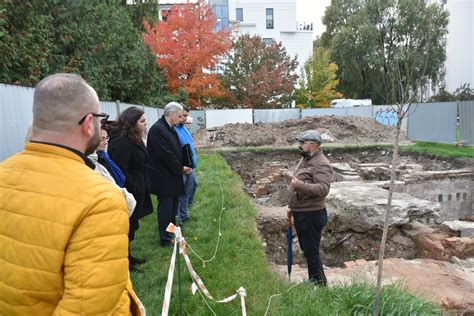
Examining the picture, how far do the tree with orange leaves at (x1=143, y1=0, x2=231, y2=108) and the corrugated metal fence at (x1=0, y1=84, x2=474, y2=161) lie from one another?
335 cm

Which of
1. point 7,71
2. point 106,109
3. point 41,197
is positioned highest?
point 7,71

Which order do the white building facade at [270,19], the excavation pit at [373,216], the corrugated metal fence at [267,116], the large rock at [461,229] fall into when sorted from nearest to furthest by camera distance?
the corrugated metal fence at [267,116]
the excavation pit at [373,216]
the large rock at [461,229]
the white building facade at [270,19]

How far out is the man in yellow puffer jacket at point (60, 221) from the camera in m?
1.44

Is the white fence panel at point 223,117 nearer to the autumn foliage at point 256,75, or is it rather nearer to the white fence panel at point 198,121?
the white fence panel at point 198,121

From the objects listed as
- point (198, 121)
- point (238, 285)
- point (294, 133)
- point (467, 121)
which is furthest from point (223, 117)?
point (238, 285)

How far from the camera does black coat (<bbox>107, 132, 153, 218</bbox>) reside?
14.7 feet

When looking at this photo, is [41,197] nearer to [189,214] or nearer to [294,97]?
[189,214]

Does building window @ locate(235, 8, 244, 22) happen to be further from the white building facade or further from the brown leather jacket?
the brown leather jacket

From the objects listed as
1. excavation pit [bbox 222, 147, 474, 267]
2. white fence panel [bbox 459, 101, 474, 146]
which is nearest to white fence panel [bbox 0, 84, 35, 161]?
excavation pit [bbox 222, 147, 474, 267]

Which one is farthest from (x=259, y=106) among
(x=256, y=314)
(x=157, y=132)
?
(x=256, y=314)

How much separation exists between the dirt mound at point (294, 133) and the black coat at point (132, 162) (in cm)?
1632

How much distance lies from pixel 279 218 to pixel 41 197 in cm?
642

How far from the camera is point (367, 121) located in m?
24.4

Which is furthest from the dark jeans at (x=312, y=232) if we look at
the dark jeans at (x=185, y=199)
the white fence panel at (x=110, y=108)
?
the white fence panel at (x=110, y=108)
